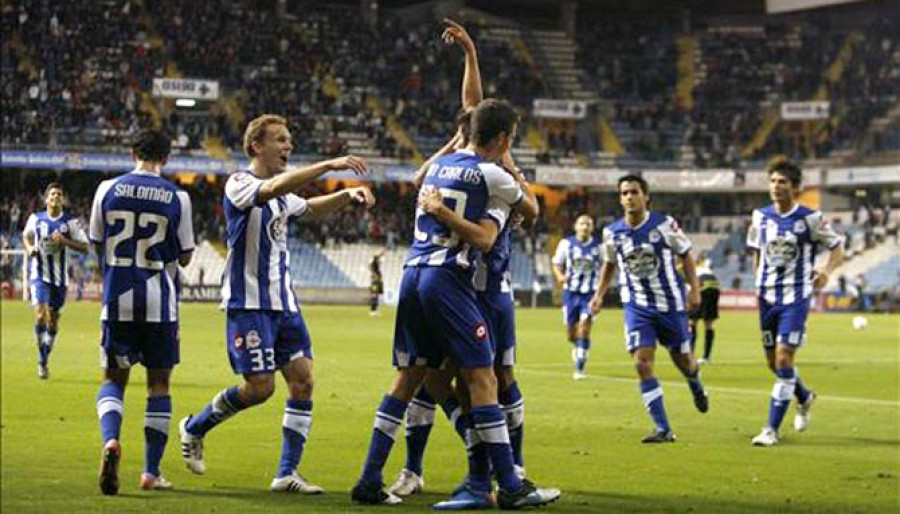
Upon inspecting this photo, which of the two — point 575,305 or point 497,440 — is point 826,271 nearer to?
point 497,440

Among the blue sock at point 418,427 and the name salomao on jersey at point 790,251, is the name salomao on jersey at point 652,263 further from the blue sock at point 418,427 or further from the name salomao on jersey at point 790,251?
the blue sock at point 418,427

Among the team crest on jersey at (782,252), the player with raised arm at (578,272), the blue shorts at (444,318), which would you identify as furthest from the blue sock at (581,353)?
the blue shorts at (444,318)

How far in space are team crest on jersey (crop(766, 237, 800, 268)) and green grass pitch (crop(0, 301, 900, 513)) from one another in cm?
173

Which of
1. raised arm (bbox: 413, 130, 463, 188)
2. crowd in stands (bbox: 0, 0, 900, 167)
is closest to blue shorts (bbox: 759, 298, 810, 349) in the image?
raised arm (bbox: 413, 130, 463, 188)

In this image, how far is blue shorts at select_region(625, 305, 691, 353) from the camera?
15859 millimetres

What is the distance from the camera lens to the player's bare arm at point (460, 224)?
10031mm

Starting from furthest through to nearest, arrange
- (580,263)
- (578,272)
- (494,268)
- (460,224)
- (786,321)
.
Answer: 1. (580,263)
2. (578,272)
3. (786,321)
4. (494,268)
5. (460,224)

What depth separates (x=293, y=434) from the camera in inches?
438

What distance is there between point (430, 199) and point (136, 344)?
2.55 metres

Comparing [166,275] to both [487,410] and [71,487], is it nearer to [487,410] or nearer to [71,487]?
[71,487]

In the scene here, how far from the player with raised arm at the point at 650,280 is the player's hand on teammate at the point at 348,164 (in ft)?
19.9

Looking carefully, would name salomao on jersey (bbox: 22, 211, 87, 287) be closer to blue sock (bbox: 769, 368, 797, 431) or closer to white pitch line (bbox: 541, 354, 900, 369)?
white pitch line (bbox: 541, 354, 900, 369)

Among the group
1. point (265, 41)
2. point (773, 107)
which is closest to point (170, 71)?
point (265, 41)

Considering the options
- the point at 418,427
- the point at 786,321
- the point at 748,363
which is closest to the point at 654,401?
the point at 786,321
